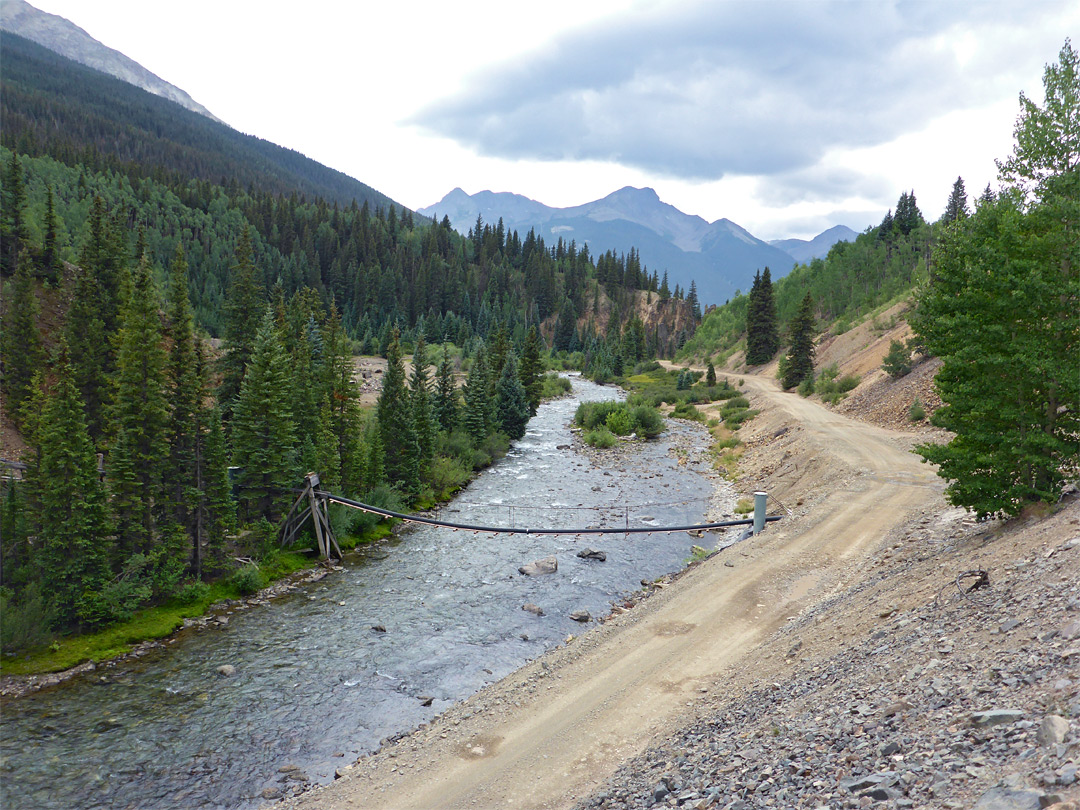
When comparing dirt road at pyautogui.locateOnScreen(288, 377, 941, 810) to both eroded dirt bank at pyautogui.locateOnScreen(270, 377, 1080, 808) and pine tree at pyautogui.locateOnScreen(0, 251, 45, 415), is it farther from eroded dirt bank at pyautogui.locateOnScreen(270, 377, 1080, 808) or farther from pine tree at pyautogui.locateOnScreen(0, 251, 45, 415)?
pine tree at pyautogui.locateOnScreen(0, 251, 45, 415)

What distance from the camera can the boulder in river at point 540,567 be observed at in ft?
93.3

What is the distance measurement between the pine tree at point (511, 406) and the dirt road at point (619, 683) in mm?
33753

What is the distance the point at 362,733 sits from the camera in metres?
17.0

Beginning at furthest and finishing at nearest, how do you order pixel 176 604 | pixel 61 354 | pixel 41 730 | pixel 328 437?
pixel 61 354, pixel 328 437, pixel 176 604, pixel 41 730

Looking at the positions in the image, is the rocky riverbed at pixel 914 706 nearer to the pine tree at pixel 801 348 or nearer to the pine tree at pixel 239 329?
the pine tree at pixel 239 329

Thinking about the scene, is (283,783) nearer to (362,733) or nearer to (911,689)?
(362,733)

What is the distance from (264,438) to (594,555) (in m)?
17.3

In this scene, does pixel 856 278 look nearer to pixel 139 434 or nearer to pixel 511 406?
pixel 511 406

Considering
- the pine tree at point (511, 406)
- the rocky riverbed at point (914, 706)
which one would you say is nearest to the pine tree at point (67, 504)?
the rocky riverbed at point (914, 706)

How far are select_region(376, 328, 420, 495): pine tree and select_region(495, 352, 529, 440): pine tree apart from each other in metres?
18.4

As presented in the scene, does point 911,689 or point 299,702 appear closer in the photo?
point 911,689

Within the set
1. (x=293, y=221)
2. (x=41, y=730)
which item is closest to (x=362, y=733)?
(x=41, y=730)

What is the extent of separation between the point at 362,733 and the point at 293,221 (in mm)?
206283

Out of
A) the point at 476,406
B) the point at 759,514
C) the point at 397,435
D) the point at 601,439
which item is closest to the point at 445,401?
the point at 476,406
